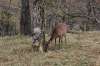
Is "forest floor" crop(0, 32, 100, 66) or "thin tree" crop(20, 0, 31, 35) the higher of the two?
"thin tree" crop(20, 0, 31, 35)

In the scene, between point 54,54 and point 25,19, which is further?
point 25,19

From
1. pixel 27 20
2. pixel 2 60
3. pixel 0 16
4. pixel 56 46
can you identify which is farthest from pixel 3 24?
pixel 2 60

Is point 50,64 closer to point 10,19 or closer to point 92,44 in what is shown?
point 92,44

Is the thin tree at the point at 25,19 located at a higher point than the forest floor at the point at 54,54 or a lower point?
higher

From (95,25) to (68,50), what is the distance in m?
12.3

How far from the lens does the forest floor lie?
961 centimetres

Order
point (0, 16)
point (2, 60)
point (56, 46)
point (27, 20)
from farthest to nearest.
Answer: point (0, 16), point (27, 20), point (56, 46), point (2, 60)

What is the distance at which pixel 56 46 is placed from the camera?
1227cm

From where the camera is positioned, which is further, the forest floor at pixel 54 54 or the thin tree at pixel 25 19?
the thin tree at pixel 25 19

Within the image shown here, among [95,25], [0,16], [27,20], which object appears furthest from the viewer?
[95,25]

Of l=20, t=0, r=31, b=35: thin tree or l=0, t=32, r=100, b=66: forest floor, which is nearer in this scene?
l=0, t=32, r=100, b=66: forest floor

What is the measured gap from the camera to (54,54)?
35.2ft

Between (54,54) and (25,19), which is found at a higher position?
(25,19)

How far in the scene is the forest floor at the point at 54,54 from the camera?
31.5 ft
